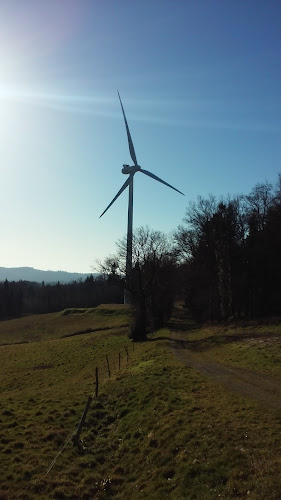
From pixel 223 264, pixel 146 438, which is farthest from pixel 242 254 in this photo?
pixel 146 438

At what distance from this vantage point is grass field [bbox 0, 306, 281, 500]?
38.3ft

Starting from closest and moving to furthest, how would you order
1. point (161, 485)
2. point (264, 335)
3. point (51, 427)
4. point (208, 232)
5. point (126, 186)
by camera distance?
point (161, 485) < point (51, 427) < point (264, 335) < point (208, 232) < point (126, 186)

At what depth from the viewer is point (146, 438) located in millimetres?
15727

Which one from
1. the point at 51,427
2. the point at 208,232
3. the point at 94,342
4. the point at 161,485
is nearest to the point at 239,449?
the point at 161,485

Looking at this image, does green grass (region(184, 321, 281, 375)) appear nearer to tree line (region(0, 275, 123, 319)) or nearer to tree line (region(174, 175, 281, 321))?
tree line (region(174, 175, 281, 321))

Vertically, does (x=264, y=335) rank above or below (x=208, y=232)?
below

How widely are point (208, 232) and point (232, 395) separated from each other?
139ft

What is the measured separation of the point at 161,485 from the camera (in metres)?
12.1

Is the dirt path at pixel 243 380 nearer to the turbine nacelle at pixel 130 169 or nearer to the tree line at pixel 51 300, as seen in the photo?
the turbine nacelle at pixel 130 169

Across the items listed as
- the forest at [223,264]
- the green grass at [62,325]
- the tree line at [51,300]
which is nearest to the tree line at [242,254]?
the forest at [223,264]

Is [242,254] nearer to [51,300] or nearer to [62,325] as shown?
[62,325]

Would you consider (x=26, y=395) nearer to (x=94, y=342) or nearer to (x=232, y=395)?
(x=232, y=395)

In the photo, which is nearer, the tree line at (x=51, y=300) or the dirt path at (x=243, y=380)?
the dirt path at (x=243, y=380)

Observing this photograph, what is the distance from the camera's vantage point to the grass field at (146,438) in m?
11.7
